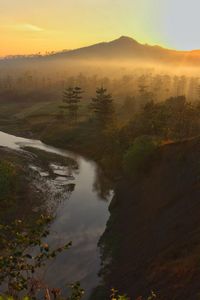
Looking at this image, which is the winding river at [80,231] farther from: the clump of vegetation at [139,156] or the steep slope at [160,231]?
the clump of vegetation at [139,156]

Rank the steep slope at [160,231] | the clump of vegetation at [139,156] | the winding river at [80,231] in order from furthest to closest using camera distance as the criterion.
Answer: the clump of vegetation at [139,156]
the winding river at [80,231]
the steep slope at [160,231]

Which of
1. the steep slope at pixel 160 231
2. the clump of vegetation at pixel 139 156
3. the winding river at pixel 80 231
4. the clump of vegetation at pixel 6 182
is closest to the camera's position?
the steep slope at pixel 160 231

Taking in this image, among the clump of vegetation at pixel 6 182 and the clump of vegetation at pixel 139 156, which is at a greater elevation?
the clump of vegetation at pixel 139 156

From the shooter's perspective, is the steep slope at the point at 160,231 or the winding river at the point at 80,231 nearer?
the steep slope at the point at 160,231

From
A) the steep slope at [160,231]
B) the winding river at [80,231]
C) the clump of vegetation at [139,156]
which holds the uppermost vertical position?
the clump of vegetation at [139,156]

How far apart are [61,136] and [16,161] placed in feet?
117

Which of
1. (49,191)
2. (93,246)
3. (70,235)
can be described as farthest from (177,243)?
(49,191)

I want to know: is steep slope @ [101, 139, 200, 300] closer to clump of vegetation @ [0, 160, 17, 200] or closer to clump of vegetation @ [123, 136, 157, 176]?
clump of vegetation @ [123, 136, 157, 176]

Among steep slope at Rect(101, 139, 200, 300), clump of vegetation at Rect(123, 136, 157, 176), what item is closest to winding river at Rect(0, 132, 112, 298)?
steep slope at Rect(101, 139, 200, 300)

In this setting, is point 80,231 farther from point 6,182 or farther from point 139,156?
point 139,156

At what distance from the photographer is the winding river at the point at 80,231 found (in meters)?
42.1

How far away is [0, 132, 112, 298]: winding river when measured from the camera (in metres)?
42.1

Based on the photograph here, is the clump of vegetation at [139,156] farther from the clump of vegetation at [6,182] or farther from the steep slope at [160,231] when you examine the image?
the clump of vegetation at [6,182]

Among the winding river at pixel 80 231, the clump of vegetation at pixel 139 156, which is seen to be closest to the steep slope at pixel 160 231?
the clump of vegetation at pixel 139 156
